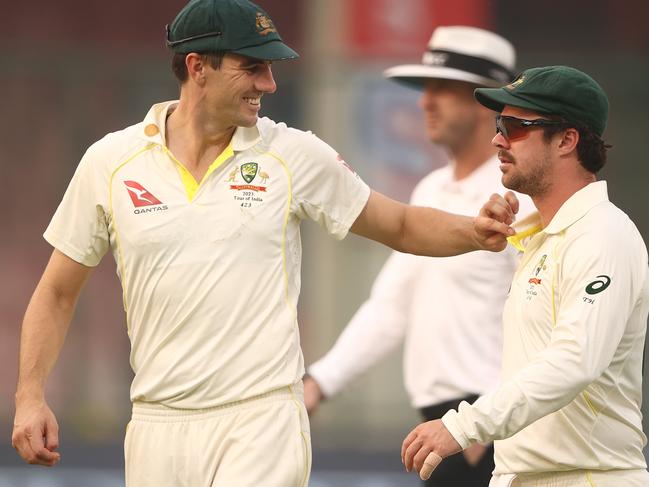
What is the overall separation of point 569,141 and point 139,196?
1362 mm

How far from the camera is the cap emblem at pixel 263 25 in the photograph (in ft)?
17.4

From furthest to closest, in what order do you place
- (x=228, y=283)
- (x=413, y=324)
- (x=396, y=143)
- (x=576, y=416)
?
1. (x=396, y=143)
2. (x=413, y=324)
3. (x=228, y=283)
4. (x=576, y=416)

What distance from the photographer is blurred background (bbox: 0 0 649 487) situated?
1200 cm

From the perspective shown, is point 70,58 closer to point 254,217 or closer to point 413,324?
point 413,324

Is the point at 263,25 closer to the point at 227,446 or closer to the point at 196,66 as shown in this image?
the point at 196,66

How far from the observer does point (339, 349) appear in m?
6.87

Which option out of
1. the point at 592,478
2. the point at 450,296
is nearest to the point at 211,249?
the point at 592,478

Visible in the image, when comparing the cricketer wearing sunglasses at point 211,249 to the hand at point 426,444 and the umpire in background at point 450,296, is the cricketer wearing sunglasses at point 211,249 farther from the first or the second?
the umpire in background at point 450,296

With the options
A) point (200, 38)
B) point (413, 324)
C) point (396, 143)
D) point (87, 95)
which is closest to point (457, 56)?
point (413, 324)

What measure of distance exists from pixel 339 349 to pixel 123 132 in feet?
5.95

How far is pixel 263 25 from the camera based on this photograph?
5.32m

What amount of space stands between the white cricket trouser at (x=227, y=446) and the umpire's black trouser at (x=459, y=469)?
55.8 inches

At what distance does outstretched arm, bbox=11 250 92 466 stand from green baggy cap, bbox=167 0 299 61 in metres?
0.83

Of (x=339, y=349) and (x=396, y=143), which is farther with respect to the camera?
(x=396, y=143)
